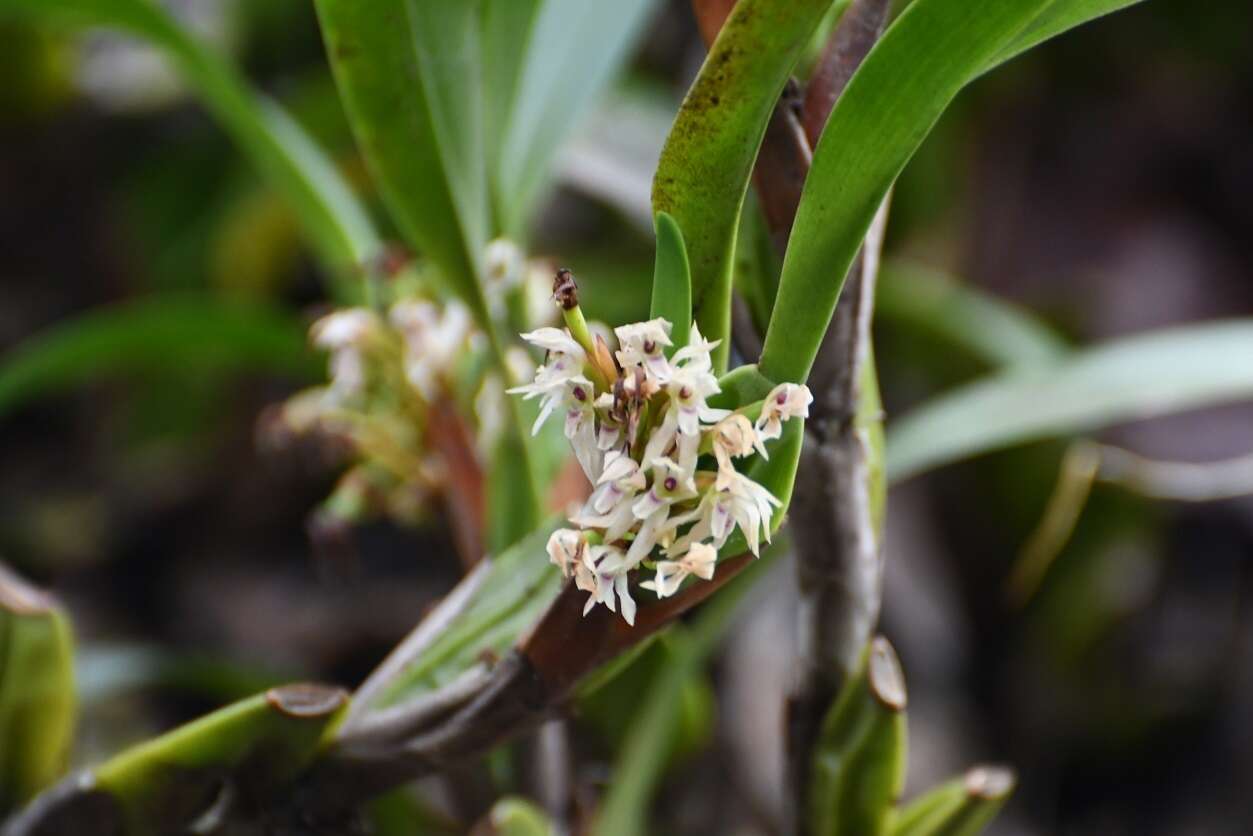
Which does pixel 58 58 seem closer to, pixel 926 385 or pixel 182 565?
pixel 182 565

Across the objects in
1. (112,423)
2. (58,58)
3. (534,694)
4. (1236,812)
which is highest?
(58,58)

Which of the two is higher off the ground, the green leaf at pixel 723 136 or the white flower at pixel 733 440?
the green leaf at pixel 723 136

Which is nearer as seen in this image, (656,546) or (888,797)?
(656,546)

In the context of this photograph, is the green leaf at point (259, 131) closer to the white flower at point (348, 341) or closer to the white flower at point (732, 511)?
the white flower at point (348, 341)

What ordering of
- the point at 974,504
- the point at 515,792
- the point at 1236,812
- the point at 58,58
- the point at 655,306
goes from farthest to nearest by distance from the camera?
the point at 58,58 < the point at 974,504 < the point at 1236,812 < the point at 515,792 < the point at 655,306

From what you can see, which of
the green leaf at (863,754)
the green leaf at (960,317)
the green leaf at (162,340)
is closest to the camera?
the green leaf at (863,754)

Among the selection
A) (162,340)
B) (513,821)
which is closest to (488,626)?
(513,821)

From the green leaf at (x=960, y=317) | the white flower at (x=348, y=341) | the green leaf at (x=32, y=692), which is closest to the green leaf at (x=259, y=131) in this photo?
the white flower at (x=348, y=341)

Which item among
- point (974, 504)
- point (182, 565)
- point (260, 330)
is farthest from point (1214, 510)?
point (182, 565)

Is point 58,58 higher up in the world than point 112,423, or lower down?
higher up

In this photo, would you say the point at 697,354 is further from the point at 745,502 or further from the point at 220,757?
the point at 220,757
